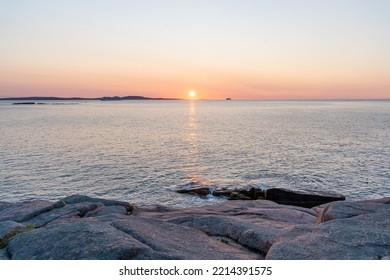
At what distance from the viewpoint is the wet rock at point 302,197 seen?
1271 inches

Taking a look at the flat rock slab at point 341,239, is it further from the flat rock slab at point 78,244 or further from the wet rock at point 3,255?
the wet rock at point 3,255

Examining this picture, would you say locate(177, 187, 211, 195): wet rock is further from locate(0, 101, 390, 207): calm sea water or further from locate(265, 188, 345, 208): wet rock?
locate(265, 188, 345, 208): wet rock

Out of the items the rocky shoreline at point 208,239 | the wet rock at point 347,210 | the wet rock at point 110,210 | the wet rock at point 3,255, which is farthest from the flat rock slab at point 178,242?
the wet rock at point 110,210

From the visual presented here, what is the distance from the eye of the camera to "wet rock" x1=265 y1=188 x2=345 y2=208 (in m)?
32.3

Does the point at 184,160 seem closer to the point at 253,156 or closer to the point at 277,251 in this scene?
the point at 253,156

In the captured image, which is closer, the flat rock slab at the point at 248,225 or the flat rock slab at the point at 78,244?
the flat rock slab at the point at 78,244

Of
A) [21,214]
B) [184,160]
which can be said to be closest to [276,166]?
[184,160]

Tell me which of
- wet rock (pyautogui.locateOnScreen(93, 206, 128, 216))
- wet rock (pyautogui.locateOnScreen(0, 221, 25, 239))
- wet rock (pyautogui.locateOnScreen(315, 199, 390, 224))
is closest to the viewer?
wet rock (pyautogui.locateOnScreen(0, 221, 25, 239))

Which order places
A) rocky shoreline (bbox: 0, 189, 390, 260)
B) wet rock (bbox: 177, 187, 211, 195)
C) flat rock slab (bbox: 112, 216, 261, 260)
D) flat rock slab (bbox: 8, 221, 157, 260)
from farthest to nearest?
wet rock (bbox: 177, 187, 211, 195), flat rock slab (bbox: 112, 216, 261, 260), rocky shoreline (bbox: 0, 189, 390, 260), flat rock slab (bbox: 8, 221, 157, 260)

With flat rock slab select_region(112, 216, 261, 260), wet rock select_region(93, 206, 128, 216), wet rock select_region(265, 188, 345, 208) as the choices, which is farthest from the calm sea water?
flat rock slab select_region(112, 216, 261, 260)

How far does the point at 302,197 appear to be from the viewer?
3278 cm
